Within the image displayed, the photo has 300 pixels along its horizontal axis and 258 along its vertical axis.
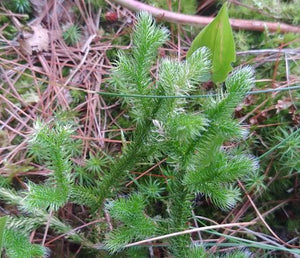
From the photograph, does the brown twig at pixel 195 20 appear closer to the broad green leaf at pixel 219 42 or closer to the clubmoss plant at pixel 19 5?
the broad green leaf at pixel 219 42

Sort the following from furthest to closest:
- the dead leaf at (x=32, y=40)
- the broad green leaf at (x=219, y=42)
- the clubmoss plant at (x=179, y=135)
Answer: the dead leaf at (x=32, y=40)
the broad green leaf at (x=219, y=42)
the clubmoss plant at (x=179, y=135)

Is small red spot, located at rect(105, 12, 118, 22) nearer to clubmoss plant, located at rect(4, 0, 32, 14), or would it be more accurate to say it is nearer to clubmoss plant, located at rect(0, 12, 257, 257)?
clubmoss plant, located at rect(4, 0, 32, 14)

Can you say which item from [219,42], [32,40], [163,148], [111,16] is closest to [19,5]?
[32,40]

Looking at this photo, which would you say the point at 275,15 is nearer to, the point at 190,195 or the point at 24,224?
the point at 190,195

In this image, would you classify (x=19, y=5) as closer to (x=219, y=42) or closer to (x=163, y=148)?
(x=219, y=42)

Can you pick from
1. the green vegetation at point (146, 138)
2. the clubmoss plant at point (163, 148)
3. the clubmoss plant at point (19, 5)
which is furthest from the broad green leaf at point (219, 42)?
the clubmoss plant at point (19, 5)

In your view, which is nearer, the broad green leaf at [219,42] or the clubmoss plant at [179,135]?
the clubmoss plant at [179,135]

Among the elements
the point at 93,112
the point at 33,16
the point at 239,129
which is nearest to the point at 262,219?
the point at 239,129
